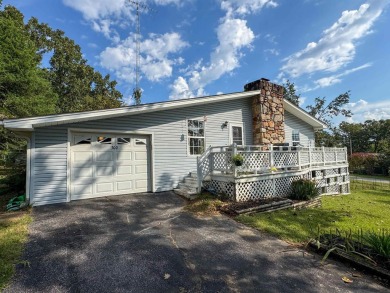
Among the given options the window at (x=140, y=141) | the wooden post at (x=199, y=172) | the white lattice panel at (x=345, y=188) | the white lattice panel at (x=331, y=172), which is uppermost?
the window at (x=140, y=141)

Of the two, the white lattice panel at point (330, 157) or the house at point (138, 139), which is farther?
the white lattice panel at point (330, 157)

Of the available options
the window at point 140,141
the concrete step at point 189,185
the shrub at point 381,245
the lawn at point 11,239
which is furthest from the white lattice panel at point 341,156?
the lawn at point 11,239

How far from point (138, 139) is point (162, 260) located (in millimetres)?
5440

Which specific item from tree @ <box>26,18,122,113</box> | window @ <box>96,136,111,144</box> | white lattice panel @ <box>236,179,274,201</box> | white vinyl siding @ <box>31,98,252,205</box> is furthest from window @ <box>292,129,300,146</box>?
tree @ <box>26,18,122,113</box>

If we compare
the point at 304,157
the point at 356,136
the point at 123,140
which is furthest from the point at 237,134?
the point at 356,136

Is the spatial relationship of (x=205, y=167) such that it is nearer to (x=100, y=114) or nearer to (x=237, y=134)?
(x=237, y=134)

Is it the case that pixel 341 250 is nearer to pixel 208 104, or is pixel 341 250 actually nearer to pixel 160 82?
pixel 208 104

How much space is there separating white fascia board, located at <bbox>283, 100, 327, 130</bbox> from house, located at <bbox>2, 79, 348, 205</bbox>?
3.01ft

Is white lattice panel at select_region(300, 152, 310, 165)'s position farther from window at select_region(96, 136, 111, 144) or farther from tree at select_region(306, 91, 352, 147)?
tree at select_region(306, 91, 352, 147)

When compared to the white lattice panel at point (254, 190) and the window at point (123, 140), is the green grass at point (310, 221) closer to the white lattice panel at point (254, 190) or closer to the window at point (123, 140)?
the white lattice panel at point (254, 190)

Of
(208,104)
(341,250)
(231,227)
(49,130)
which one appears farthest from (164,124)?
(341,250)

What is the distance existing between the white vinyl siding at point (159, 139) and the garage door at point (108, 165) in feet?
0.99

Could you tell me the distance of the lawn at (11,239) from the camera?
3.06 m

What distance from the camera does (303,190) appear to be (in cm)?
809
